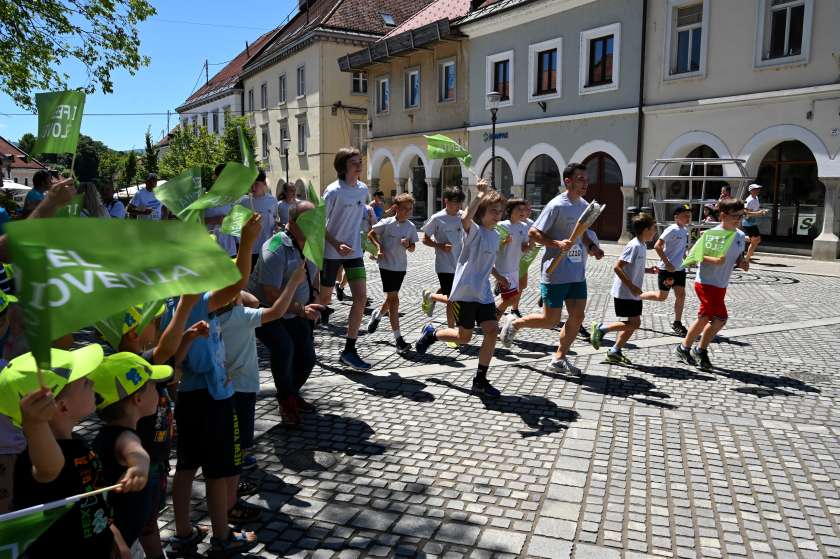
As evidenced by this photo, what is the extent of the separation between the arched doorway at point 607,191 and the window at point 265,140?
2571 cm

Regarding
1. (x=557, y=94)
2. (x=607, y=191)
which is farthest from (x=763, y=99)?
(x=557, y=94)

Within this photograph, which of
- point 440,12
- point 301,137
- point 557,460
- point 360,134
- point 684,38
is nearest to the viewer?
point 557,460

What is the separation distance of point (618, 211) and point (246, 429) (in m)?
19.2

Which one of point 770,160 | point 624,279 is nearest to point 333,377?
point 624,279

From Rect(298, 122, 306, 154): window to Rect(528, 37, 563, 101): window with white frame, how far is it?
17.0 metres

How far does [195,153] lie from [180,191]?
130 feet

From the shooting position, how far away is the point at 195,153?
1576 inches

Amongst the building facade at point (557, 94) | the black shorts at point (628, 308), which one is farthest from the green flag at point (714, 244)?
the building facade at point (557, 94)

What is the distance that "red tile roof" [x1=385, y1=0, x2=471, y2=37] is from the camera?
26.7m

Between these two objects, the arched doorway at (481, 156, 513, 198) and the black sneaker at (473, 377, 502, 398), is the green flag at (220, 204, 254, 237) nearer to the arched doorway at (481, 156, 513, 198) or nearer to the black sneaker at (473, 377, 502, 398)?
the black sneaker at (473, 377, 502, 398)

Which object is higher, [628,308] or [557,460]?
[628,308]

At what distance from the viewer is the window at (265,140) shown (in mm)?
42781

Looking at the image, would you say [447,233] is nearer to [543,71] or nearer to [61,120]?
[61,120]

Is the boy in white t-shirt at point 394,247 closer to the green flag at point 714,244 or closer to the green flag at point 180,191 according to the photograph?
the green flag at point 714,244
